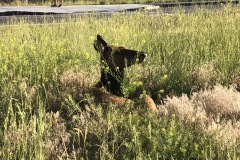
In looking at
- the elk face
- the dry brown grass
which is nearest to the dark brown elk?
the elk face

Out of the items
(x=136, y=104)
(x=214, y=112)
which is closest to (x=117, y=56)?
(x=136, y=104)

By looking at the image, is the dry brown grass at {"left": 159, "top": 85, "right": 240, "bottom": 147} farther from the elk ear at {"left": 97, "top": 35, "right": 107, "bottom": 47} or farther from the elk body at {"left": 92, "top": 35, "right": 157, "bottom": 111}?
the elk ear at {"left": 97, "top": 35, "right": 107, "bottom": 47}

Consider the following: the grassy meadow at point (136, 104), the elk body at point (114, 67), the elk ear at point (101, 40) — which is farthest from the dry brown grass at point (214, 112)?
the elk ear at point (101, 40)

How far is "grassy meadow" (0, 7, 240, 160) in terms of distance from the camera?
303cm

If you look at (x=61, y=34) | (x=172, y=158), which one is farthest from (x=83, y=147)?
(x=61, y=34)

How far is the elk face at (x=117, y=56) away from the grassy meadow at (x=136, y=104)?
0.92 ft

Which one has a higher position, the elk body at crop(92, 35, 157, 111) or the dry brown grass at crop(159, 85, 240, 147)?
the elk body at crop(92, 35, 157, 111)

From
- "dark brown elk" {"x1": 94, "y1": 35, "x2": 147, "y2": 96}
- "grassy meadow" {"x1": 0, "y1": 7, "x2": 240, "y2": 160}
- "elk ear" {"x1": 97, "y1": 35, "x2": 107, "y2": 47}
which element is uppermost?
"elk ear" {"x1": 97, "y1": 35, "x2": 107, "y2": 47}

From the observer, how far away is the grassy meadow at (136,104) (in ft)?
9.94

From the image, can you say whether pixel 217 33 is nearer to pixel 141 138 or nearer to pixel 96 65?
pixel 96 65

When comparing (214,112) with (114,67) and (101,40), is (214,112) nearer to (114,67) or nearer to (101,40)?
(114,67)

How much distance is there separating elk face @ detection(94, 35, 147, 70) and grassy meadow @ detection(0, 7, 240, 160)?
28 centimetres

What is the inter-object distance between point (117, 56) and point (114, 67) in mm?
210

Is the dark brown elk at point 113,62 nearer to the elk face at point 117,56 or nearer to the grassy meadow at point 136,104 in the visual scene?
the elk face at point 117,56
